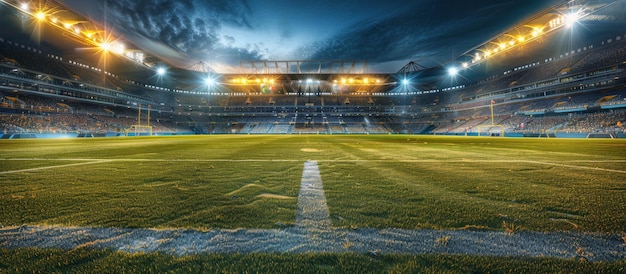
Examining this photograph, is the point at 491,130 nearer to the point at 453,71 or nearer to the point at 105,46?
the point at 453,71

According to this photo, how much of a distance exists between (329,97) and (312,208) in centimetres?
6066

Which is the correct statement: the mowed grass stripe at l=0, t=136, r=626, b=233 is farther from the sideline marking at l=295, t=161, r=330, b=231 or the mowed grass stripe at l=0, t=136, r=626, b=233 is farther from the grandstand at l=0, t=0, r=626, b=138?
the grandstand at l=0, t=0, r=626, b=138

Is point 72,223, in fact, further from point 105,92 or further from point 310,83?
point 310,83

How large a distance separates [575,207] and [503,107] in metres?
50.1

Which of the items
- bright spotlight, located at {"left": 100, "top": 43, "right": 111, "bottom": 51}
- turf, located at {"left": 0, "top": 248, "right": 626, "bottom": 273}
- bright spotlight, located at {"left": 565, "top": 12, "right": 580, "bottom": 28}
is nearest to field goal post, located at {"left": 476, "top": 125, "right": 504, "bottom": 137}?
bright spotlight, located at {"left": 565, "top": 12, "right": 580, "bottom": 28}

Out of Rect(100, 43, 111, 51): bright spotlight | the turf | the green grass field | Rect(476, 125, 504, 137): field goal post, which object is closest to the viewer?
the turf

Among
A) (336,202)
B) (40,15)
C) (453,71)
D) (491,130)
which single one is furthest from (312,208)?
(453,71)

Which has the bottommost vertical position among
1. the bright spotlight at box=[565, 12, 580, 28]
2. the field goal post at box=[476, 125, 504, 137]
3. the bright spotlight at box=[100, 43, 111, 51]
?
the field goal post at box=[476, 125, 504, 137]

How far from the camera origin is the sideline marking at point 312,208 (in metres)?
1.43

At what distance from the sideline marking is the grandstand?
31030mm

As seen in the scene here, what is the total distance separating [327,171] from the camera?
3.39 metres

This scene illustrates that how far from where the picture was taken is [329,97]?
61219mm

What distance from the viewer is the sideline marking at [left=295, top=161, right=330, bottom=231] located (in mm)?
1434

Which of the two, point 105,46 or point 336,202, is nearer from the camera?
point 336,202
